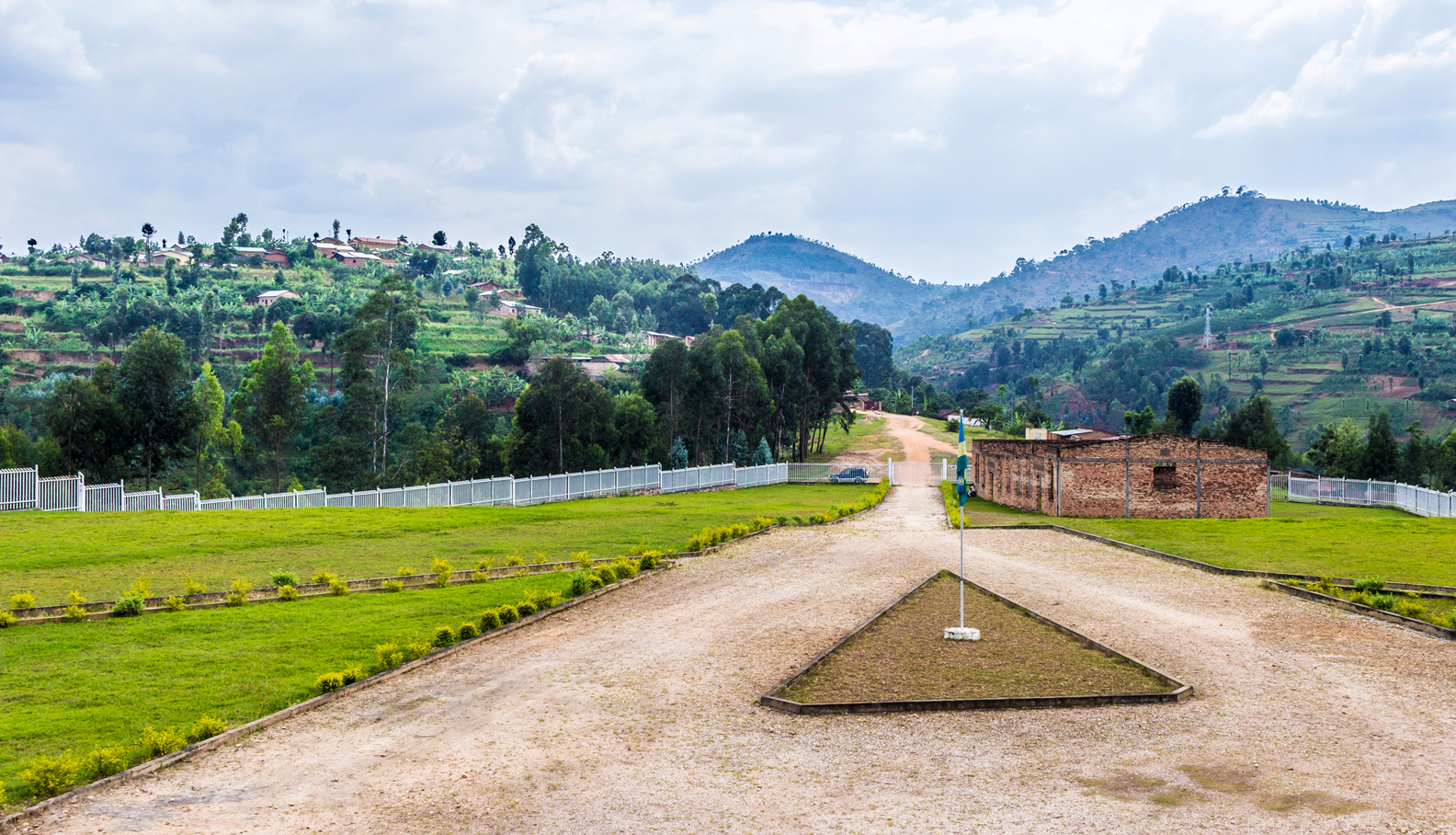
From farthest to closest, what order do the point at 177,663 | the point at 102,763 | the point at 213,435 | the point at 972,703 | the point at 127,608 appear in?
the point at 213,435, the point at 127,608, the point at 177,663, the point at 972,703, the point at 102,763

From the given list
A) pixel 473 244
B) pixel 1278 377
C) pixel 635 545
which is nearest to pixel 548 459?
pixel 635 545

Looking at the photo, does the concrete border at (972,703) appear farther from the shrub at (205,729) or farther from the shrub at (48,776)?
the shrub at (48,776)

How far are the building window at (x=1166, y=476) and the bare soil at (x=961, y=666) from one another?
24597 millimetres

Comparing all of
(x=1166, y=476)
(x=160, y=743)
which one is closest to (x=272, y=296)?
(x=1166, y=476)

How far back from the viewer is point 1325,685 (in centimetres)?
1229

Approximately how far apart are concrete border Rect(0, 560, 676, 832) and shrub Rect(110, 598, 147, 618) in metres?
5.13

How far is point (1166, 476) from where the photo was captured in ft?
125

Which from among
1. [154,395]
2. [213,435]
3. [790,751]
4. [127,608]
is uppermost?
[154,395]

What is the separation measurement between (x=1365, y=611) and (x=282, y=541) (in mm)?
21869

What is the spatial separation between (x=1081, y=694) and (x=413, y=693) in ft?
25.3

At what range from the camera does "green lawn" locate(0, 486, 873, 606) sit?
1827 centimetres

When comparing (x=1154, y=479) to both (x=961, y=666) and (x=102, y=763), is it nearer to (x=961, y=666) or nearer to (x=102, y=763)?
(x=961, y=666)

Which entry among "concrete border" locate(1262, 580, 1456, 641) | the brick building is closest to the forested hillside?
the brick building

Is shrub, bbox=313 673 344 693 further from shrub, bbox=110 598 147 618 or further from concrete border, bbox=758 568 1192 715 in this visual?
shrub, bbox=110 598 147 618
